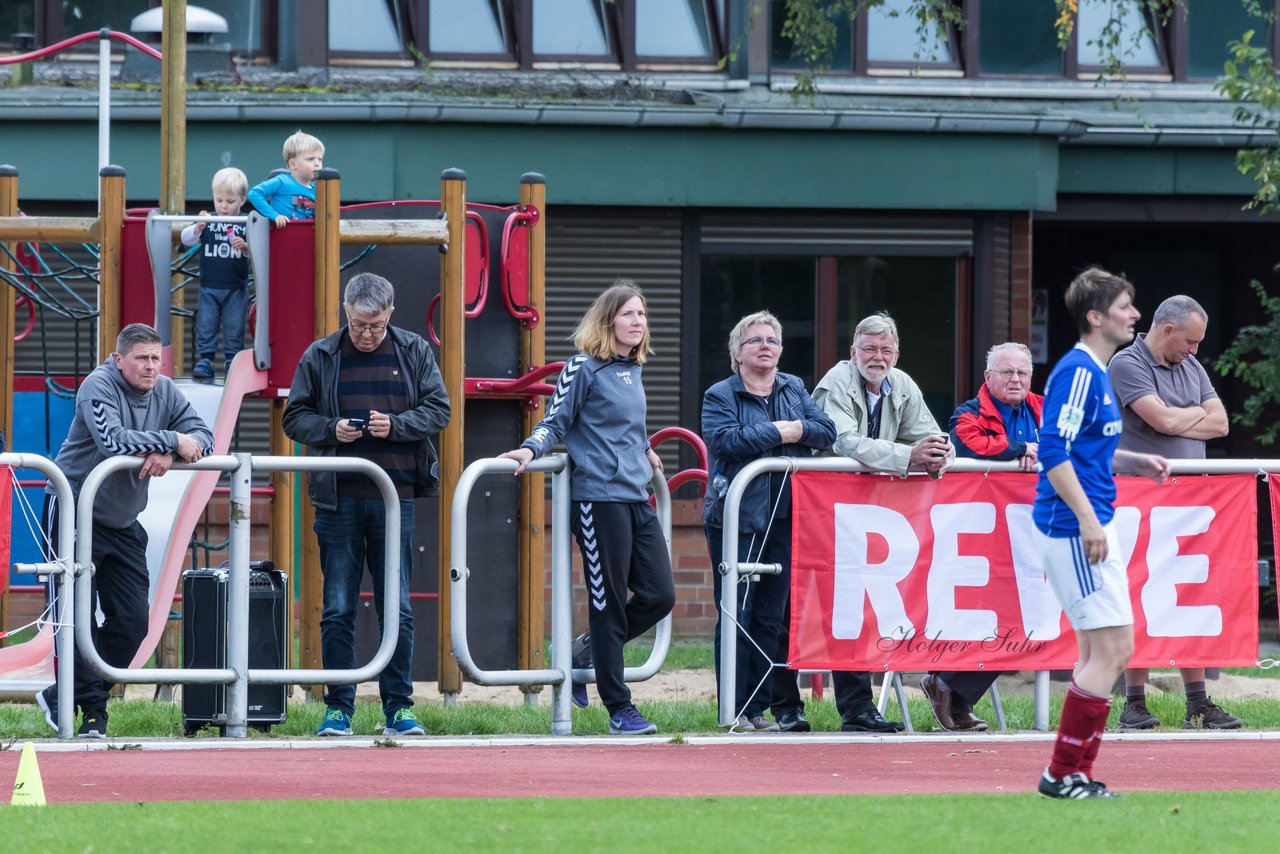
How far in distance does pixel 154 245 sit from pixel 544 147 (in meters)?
5.40

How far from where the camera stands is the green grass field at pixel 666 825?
591 centimetres

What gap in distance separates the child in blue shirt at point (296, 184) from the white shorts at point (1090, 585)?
5104 millimetres

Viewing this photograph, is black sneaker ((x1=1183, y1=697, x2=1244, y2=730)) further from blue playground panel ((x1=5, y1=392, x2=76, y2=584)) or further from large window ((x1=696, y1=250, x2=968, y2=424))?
large window ((x1=696, y1=250, x2=968, y2=424))

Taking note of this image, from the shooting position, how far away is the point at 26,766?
6.75m

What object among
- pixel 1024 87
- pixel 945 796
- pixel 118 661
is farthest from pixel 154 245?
pixel 1024 87

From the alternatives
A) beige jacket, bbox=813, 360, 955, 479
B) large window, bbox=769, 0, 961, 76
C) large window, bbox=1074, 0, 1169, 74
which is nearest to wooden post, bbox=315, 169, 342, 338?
beige jacket, bbox=813, 360, 955, 479

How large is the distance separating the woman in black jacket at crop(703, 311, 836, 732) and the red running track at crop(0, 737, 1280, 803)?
1.58ft

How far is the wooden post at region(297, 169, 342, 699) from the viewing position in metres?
10.1

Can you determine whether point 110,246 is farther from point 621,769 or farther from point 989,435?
point 989,435

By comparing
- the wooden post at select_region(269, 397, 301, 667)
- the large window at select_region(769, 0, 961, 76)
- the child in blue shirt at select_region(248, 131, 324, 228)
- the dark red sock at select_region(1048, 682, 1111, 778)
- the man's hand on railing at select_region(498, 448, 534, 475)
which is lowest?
the dark red sock at select_region(1048, 682, 1111, 778)

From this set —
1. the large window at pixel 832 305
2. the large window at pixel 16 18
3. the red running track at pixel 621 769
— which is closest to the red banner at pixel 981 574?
the red running track at pixel 621 769

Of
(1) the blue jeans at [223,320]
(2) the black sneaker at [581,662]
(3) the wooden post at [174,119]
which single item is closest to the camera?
(2) the black sneaker at [581,662]

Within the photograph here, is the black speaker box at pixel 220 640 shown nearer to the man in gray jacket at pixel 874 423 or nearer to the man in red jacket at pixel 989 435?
the man in gray jacket at pixel 874 423

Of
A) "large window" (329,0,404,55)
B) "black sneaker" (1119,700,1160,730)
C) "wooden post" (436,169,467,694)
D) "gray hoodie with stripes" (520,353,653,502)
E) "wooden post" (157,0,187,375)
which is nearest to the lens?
"gray hoodie with stripes" (520,353,653,502)
